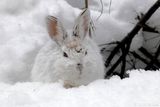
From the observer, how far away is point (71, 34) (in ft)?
10.6

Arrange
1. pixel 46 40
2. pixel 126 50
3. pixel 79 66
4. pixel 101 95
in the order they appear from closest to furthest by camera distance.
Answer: pixel 101 95, pixel 79 66, pixel 46 40, pixel 126 50

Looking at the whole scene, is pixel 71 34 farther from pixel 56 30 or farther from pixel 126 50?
pixel 126 50

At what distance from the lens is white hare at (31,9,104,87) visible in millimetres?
3003

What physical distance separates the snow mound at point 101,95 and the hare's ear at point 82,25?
835 millimetres

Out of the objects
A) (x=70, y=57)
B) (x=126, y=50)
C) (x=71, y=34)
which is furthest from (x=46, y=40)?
(x=70, y=57)

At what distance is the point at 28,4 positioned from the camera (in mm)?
4094

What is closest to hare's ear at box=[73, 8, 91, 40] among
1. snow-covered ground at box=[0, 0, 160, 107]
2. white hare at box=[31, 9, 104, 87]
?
white hare at box=[31, 9, 104, 87]

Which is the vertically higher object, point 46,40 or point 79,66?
point 79,66

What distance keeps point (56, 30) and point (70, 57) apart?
0.27 m

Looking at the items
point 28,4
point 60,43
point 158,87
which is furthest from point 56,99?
point 28,4

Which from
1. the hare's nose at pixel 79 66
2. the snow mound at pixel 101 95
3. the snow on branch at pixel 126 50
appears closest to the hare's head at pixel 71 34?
the hare's nose at pixel 79 66

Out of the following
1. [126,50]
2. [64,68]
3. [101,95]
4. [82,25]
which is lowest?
[126,50]

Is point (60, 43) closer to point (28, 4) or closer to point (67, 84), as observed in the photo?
point (67, 84)

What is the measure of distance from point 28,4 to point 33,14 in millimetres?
144
